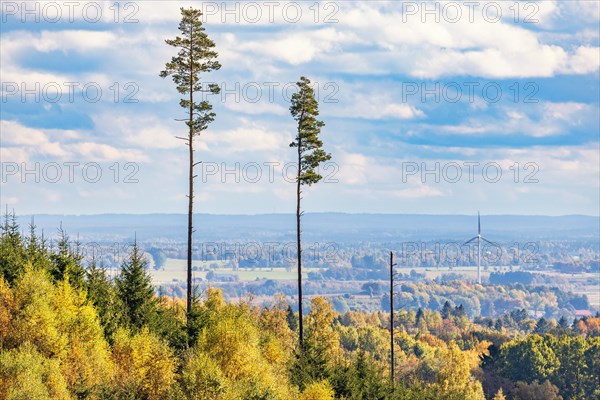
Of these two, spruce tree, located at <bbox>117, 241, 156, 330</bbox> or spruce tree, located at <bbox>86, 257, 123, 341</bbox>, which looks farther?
spruce tree, located at <bbox>117, 241, 156, 330</bbox>

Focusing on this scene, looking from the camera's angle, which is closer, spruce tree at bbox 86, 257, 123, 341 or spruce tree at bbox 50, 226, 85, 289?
spruce tree at bbox 86, 257, 123, 341

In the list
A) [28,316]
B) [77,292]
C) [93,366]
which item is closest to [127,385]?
[93,366]

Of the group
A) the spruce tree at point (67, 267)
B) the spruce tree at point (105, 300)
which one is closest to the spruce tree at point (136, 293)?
the spruce tree at point (105, 300)

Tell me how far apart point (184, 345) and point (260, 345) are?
7.05m

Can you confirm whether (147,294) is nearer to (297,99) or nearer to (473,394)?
(297,99)

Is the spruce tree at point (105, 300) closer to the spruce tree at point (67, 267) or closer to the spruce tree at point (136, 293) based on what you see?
the spruce tree at point (136, 293)

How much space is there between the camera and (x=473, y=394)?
140 meters

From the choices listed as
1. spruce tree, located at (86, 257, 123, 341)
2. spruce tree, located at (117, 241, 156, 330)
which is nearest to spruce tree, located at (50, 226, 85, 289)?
spruce tree, located at (86, 257, 123, 341)

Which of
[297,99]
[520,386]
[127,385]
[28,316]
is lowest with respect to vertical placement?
[520,386]

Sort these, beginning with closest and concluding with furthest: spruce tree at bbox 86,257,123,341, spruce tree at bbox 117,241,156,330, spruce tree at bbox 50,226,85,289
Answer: spruce tree at bbox 86,257,123,341 → spruce tree at bbox 50,226,85,289 → spruce tree at bbox 117,241,156,330

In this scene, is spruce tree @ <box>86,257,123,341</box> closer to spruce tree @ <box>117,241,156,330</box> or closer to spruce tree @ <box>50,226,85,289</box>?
spruce tree @ <box>117,241,156,330</box>

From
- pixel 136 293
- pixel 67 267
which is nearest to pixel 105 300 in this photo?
pixel 136 293

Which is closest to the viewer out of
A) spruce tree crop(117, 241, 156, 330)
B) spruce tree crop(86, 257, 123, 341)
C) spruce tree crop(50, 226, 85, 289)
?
spruce tree crop(86, 257, 123, 341)

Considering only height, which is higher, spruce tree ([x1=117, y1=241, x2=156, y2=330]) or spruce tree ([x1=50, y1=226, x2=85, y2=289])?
spruce tree ([x1=50, y1=226, x2=85, y2=289])
